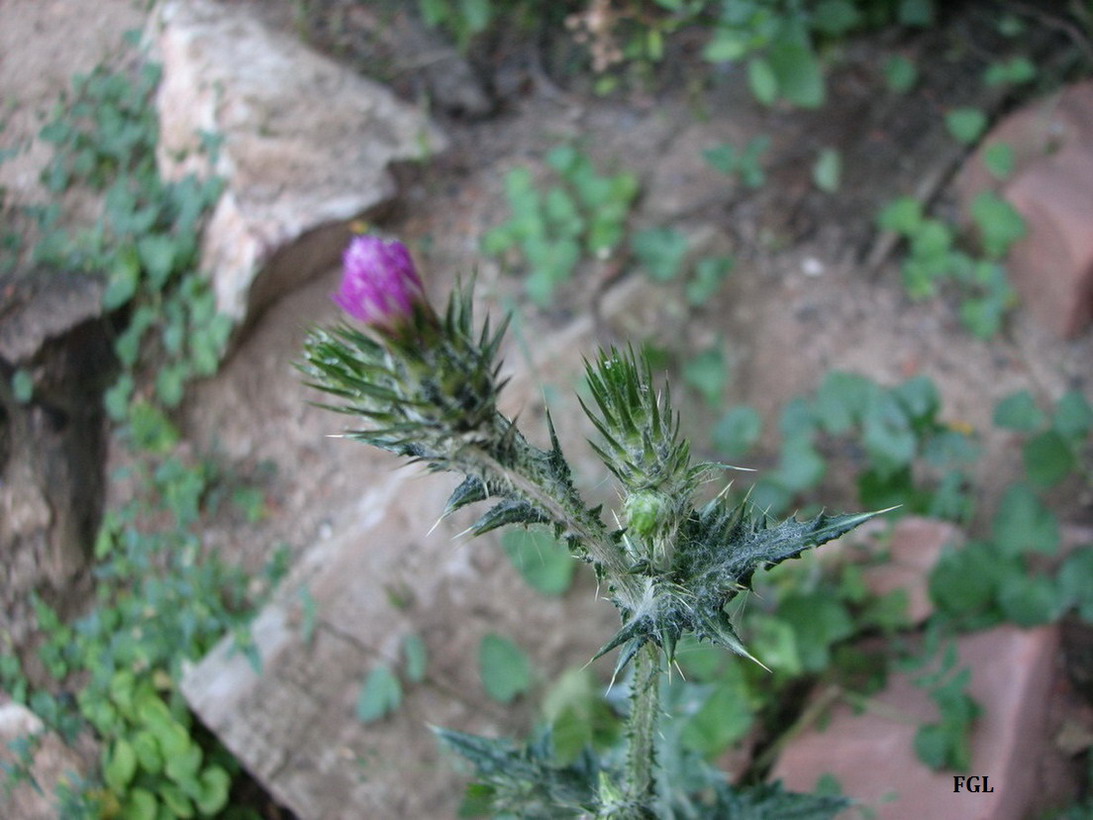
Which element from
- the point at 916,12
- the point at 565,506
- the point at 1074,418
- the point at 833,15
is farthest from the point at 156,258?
the point at 916,12

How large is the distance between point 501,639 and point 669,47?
9.44 ft

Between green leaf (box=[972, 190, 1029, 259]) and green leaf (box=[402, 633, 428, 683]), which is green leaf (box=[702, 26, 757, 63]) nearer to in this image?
green leaf (box=[972, 190, 1029, 259])

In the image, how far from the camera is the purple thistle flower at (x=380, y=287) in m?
1.01

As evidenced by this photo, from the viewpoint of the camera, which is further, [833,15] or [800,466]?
[833,15]

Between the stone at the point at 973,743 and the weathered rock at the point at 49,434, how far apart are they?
212 centimetres

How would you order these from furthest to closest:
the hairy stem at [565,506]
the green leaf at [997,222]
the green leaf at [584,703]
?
the green leaf at [997,222] < the green leaf at [584,703] < the hairy stem at [565,506]

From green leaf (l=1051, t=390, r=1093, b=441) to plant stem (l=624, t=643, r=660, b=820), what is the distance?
2058 millimetres

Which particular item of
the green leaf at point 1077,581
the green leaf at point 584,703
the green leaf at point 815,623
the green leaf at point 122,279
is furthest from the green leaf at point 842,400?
the green leaf at point 122,279

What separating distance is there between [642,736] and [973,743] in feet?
4.49

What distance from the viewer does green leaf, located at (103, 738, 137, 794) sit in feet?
7.70

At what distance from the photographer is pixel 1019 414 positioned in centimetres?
291

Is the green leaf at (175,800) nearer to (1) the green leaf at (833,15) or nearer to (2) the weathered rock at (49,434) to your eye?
(2) the weathered rock at (49,434)

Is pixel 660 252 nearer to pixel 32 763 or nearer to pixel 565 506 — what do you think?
pixel 565 506

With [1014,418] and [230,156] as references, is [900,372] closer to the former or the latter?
[1014,418]
